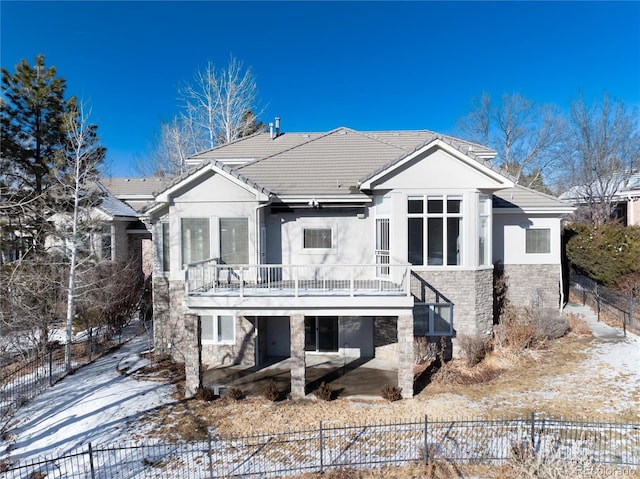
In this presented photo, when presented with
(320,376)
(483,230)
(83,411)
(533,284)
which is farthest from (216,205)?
(533,284)

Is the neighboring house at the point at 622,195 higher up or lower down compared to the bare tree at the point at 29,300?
higher up

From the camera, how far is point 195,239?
1247 cm

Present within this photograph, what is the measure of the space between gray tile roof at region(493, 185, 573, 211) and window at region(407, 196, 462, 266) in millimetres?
4078

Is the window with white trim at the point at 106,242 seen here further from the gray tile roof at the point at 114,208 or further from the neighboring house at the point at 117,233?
the gray tile roof at the point at 114,208

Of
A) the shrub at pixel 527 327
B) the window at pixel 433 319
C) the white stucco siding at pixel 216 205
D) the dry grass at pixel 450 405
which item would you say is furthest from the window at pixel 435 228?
the white stucco siding at pixel 216 205

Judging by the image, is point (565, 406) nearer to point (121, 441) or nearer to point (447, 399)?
point (447, 399)

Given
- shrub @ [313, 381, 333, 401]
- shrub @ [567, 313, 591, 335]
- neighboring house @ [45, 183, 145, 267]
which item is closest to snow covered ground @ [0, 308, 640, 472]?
shrub @ [567, 313, 591, 335]

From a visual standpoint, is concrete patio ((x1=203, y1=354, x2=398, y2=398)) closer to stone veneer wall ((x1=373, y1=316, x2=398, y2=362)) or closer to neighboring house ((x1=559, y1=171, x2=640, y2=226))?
stone veneer wall ((x1=373, y1=316, x2=398, y2=362))

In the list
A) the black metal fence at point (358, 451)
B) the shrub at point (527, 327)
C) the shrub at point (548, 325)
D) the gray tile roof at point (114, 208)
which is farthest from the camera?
the gray tile roof at point (114, 208)

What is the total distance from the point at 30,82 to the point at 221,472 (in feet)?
57.3

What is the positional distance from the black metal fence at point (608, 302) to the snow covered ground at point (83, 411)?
17.3 metres

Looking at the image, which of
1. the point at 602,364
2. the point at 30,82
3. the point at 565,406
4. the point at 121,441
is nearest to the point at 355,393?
the point at 565,406

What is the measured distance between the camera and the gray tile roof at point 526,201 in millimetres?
15000

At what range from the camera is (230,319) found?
13.1 m
